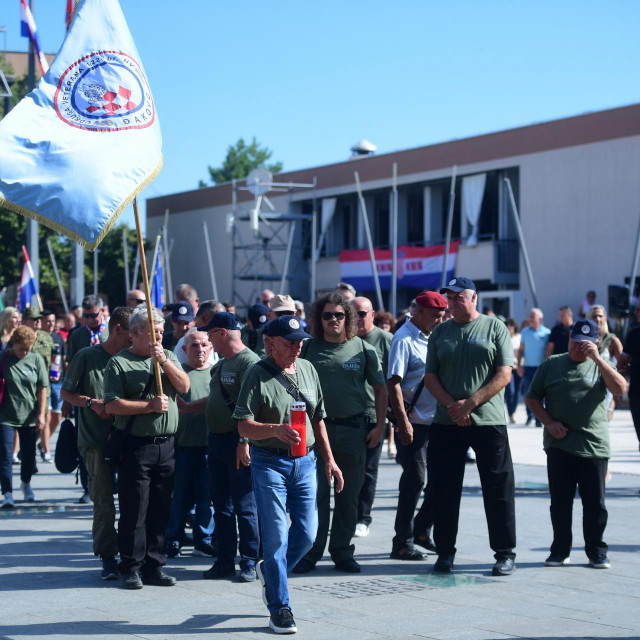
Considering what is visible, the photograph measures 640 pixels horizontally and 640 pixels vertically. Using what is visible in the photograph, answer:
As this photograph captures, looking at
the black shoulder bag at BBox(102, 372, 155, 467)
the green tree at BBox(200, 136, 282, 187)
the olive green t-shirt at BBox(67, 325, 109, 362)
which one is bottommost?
the black shoulder bag at BBox(102, 372, 155, 467)

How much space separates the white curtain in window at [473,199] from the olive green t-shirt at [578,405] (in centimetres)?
2768

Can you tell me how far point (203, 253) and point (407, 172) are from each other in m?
12.6

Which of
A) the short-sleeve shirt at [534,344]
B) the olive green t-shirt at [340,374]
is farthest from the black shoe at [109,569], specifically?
the short-sleeve shirt at [534,344]

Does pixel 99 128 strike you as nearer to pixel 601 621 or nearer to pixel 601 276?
pixel 601 621

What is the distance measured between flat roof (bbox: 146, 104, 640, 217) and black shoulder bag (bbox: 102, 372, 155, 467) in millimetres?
25504

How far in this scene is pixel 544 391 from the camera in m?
8.49

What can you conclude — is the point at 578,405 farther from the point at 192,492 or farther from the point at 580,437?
the point at 192,492

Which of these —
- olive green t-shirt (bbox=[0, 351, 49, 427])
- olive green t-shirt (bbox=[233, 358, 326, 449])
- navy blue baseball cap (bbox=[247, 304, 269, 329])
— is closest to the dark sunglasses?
olive green t-shirt (bbox=[233, 358, 326, 449])

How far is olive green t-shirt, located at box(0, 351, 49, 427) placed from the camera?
11203 mm

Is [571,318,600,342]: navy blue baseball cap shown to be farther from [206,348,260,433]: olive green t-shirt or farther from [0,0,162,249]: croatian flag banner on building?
[0,0,162,249]: croatian flag banner on building

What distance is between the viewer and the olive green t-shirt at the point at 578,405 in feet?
27.1

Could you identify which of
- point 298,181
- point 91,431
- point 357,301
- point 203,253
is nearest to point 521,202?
point 298,181

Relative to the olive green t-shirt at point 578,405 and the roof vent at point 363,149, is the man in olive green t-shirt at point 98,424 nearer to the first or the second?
the olive green t-shirt at point 578,405

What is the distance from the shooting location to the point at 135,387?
298 inches
